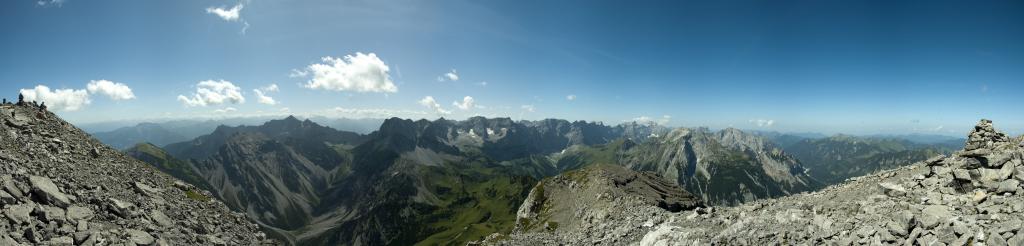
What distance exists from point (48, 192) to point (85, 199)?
Result: 7.84 ft

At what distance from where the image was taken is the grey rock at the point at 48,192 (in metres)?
24.8

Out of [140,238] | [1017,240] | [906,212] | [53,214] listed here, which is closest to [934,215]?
[906,212]

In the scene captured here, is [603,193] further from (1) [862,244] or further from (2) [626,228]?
(1) [862,244]

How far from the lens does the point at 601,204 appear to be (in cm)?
7694

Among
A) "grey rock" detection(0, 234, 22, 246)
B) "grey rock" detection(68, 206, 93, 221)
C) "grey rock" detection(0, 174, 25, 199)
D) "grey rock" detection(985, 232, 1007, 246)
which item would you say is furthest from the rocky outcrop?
"grey rock" detection(0, 174, 25, 199)

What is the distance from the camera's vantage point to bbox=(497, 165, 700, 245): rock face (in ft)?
166

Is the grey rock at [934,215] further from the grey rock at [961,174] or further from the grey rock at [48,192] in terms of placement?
the grey rock at [48,192]

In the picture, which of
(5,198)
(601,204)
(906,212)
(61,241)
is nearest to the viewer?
(61,241)

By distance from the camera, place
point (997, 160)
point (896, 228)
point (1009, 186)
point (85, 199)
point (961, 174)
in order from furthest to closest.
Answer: point (85, 199)
point (961, 174)
point (997, 160)
point (896, 228)
point (1009, 186)

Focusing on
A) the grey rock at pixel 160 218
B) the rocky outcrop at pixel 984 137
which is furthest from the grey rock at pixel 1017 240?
the grey rock at pixel 160 218

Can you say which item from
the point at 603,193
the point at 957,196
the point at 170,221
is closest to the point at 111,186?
the point at 170,221

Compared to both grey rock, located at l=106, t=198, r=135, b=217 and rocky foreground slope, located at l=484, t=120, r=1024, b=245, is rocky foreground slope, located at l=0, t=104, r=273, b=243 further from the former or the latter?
rocky foreground slope, located at l=484, t=120, r=1024, b=245

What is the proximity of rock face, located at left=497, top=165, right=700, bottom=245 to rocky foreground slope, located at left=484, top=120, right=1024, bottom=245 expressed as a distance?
9.31 meters

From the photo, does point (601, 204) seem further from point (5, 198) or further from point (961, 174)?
point (5, 198)
